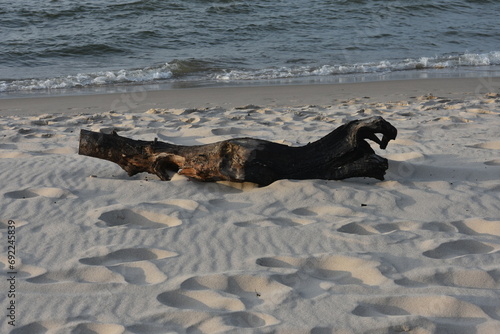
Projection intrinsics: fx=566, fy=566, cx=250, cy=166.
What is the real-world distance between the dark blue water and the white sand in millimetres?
6380

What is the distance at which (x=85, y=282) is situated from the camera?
8.39 feet

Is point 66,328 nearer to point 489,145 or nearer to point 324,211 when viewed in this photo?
point 324,211

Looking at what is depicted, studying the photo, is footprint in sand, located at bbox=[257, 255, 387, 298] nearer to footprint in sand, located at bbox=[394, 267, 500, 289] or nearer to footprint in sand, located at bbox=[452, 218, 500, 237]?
footprint in sand, located at bbox=[394, 267, 500, 289]

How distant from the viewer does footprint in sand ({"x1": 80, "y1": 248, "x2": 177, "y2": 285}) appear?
2598 millimetres

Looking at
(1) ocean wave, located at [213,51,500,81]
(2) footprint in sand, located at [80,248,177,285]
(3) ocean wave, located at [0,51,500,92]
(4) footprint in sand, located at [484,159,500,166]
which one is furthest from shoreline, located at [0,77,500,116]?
(2) footprint in sand, located at [80,248,177,285]

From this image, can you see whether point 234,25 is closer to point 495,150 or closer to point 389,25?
point 389,25

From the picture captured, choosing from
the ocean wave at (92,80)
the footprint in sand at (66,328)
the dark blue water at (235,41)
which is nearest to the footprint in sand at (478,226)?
the footprint in sand at (66,328)

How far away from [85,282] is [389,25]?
47.3ft

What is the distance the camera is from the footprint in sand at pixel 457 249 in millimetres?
2797

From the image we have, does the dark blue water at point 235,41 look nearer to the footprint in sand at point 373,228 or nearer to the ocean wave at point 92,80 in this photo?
the ocean wave at point 92,80

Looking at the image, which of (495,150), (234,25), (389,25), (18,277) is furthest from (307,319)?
(389,25)

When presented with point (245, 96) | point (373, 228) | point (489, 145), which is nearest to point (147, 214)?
point (373, 228)

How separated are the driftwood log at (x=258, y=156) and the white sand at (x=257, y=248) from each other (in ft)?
0.32

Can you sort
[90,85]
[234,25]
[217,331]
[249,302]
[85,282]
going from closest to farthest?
[217,331] → [249,302] → [85,282] → [90,85] → [234,25]
